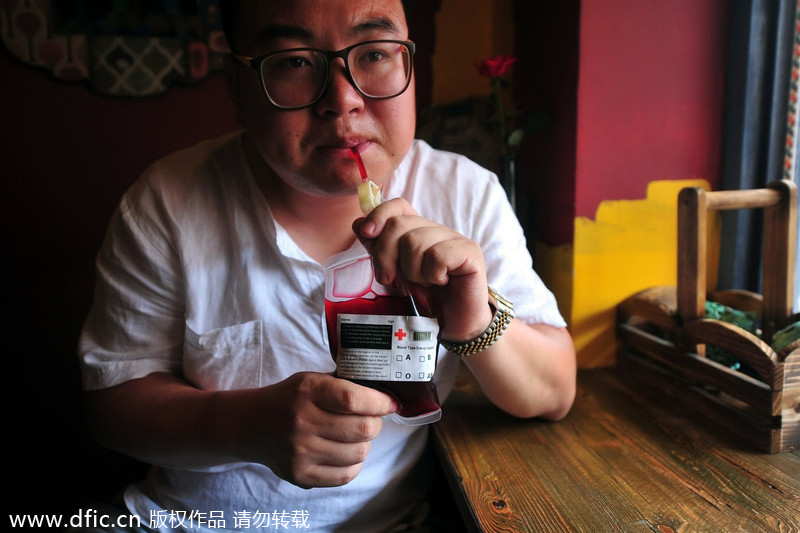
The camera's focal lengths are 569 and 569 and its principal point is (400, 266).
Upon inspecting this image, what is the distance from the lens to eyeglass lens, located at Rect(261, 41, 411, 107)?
0.85m

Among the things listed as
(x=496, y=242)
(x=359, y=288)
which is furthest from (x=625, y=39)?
(x=359, y=288)

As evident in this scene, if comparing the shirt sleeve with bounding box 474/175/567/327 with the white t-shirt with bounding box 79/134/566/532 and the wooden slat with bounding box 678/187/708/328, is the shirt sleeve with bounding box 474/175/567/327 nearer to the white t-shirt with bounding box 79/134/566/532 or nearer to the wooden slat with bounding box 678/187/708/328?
the white t-shirt with bounding box 79/134/566/532

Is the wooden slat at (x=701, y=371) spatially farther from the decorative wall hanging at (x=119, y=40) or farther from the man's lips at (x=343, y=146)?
the decorative wall hanging at (x=119, y=40)

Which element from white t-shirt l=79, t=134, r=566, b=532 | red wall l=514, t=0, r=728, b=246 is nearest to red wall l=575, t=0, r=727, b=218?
red wall l=514, t=0, r=728, b=246

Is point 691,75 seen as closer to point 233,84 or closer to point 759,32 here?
point 759,32

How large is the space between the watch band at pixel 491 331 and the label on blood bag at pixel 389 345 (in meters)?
0.12

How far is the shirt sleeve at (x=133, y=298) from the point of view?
39.5 inches

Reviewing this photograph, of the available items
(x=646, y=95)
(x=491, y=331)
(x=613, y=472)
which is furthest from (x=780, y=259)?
(x=491, y=331)

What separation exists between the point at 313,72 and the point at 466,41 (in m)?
1.08

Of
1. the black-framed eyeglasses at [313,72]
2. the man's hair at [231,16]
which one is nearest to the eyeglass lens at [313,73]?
the black-framed eyeglasses at [313,72]

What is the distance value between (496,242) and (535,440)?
0.36 metres

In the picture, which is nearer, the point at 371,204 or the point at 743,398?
the point at 371,204

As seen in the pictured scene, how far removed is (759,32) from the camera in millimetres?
1239

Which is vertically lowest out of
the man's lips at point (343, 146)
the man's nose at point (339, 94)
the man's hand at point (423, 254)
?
the man's hand at point (423, 254)
